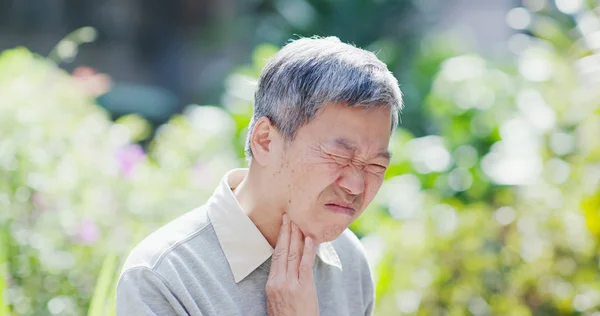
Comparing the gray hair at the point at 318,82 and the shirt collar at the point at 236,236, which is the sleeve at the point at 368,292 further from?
the gray hair at the point at 318,82

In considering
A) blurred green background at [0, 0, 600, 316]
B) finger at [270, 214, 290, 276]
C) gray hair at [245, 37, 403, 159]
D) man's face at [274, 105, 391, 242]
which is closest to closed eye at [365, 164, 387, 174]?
man's face at [274, 105, 391, 242]

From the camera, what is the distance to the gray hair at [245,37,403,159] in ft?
5.61

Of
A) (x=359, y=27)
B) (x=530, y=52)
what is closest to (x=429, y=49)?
(x=359, y=27)

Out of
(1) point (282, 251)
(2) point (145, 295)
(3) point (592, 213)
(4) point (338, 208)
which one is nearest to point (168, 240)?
(2) point (145, 295)

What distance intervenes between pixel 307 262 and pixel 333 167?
0.24 m

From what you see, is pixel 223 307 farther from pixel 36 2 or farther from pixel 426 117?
pixel 36 2

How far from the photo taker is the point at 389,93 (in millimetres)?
1748

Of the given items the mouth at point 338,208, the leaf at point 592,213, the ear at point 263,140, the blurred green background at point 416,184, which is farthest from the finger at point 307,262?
the leaf at point 592,213

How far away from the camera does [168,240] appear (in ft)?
5.85

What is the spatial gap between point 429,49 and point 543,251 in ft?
15.7

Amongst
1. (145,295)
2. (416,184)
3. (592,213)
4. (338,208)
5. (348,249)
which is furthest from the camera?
(416,184)

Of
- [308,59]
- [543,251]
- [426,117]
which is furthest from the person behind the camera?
[426,117]

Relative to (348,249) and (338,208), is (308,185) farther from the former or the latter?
(348,249)

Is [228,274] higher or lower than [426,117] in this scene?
lower
